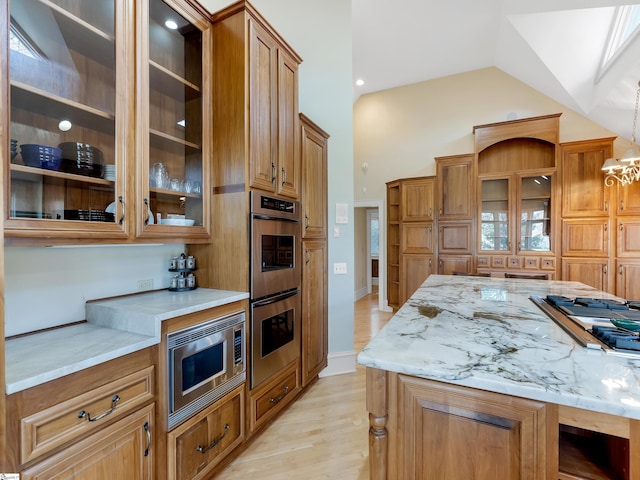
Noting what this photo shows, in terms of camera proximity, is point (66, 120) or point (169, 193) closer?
point (66, 120)

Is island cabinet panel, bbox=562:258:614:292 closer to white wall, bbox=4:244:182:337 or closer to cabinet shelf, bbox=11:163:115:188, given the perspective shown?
white wall, bbox=4:244:182:337

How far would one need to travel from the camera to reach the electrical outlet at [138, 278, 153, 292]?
1.79 m

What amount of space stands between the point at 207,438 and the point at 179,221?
48.0 inches

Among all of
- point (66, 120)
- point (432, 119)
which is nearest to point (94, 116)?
point (66, 120)

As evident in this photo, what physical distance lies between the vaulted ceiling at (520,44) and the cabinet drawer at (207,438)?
4190mm

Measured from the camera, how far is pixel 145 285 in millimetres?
1812

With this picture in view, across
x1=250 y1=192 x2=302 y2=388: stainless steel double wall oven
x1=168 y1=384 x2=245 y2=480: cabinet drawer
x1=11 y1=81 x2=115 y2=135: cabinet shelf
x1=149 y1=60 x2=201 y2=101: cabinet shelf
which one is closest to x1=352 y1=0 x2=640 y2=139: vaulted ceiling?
x1=149 y1=60 x2=201 y2=101: cabinet shelf

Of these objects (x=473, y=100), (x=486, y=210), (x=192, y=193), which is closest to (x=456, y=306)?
(x=192, y=193)

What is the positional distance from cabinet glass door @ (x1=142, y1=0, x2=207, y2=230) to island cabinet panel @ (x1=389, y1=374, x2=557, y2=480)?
4.91ft

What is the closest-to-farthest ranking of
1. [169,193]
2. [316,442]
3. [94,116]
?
[94,116]
[169,193]
[316,442]

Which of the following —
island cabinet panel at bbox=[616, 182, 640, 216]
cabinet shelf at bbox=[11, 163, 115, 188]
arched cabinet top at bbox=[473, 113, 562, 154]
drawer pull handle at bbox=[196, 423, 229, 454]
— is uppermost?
arched cabinet top at bbox=[473, 113, 562, 154]

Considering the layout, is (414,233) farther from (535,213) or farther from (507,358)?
(507,358)

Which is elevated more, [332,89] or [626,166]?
[332,89]

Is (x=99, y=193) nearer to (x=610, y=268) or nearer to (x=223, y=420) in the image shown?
(x=223, y=420)
